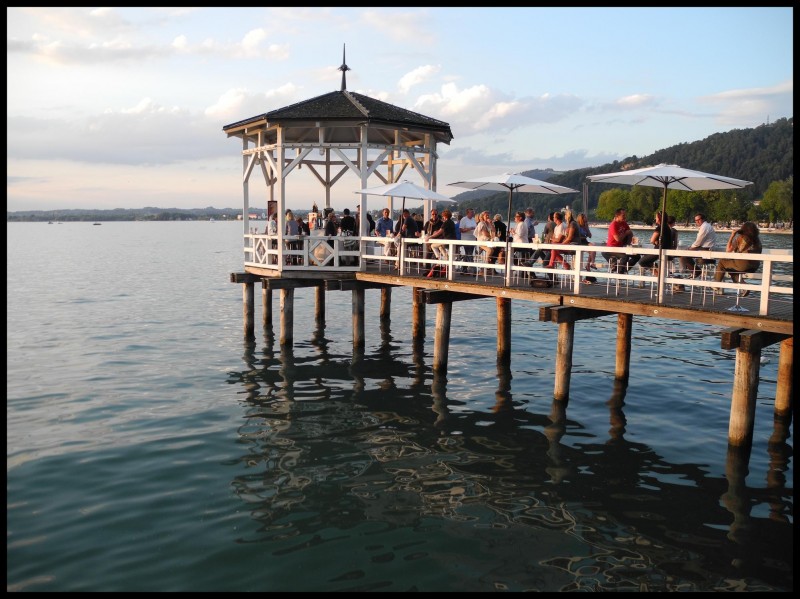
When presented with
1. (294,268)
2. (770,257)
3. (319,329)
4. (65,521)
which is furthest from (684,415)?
(319,329)

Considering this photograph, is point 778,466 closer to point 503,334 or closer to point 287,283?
point 503,334

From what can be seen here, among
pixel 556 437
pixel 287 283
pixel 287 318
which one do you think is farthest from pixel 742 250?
pixel 287 318

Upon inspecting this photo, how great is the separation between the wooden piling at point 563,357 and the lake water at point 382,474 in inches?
18.2

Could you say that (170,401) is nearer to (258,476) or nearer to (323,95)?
(258,476)

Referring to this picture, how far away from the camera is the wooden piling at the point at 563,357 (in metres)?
14.4

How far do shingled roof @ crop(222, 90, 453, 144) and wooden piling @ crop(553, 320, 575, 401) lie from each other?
761 centimetres

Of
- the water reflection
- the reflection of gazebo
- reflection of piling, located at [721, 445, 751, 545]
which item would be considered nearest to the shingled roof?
the reflection of gazebo

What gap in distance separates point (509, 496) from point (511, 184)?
24.5 ft

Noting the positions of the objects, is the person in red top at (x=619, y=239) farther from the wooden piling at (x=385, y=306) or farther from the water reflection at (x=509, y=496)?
→ the wooden piling at (x=385, y=306)

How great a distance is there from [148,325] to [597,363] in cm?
1716

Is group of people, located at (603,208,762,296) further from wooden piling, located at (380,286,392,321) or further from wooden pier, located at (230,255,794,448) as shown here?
wooden piling, located at (380,286,392,321)

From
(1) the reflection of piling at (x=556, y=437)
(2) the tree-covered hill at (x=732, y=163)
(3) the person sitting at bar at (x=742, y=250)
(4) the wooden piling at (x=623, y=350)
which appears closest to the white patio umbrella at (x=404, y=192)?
(4) the wooden piling at (x=623, y=350)

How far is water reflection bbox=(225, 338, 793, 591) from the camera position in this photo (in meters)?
8.67

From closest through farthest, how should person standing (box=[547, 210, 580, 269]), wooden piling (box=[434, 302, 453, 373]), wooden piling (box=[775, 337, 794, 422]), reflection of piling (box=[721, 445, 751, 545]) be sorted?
1. reflection of piling (box=[721, 445, 751, 545])
2. wooden piling (box=[775, 337, 794, 422])
3. person standing (box=[547, 210, 580, 269])
4. wooden piling (box=[434, 302, 453, 373])
